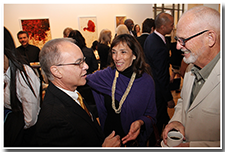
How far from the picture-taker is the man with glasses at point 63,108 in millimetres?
988

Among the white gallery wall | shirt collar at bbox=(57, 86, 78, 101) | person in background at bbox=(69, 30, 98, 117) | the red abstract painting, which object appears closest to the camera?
shirt collar at bbox=(57, 86, 78, 101)

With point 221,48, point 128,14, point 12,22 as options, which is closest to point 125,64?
point 221,48

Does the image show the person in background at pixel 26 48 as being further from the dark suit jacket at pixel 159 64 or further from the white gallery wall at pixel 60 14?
the dark suit jacket at pixel 159 64

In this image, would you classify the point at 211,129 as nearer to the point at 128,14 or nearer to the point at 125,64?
the point at 125,64

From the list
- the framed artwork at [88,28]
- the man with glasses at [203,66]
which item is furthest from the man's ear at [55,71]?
the framed artwork at [88,28]

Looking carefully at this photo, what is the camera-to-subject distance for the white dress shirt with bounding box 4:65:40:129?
3.85 ft

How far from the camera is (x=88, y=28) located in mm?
6301

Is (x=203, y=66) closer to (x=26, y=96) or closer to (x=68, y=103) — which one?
(x=68, y=103)

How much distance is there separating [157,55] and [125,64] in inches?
36.5

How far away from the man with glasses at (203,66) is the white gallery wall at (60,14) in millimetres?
5349

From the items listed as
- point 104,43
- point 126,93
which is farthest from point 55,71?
point 104,43

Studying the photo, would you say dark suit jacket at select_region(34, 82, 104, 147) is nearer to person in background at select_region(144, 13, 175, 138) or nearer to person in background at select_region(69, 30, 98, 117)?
person in background at select_region(69, 30, 98, 117)

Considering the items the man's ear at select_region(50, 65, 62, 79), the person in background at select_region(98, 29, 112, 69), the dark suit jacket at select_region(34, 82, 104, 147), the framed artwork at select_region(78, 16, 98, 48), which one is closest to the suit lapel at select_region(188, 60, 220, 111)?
the dark suit jacket at select_region(34, 82, 104, 147)

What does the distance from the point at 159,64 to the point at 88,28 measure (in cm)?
460
